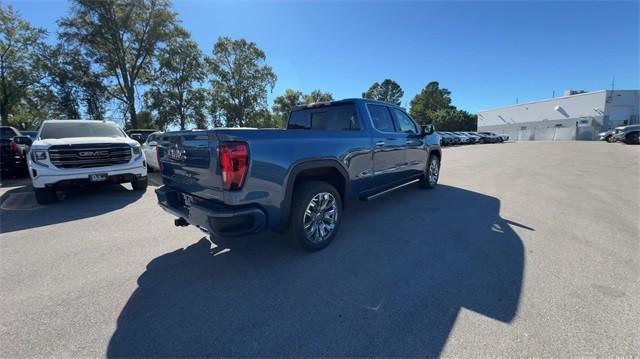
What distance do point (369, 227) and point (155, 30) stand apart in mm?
27936

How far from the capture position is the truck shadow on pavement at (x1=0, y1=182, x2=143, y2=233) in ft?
14.4

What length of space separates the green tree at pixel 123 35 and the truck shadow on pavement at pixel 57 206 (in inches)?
810

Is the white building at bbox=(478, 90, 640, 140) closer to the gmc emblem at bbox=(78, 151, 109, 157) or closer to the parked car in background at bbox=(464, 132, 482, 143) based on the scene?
the parked car in background at bbox=(464, 132, 482, 143)

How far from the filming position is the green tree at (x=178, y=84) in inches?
977

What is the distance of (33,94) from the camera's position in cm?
2289

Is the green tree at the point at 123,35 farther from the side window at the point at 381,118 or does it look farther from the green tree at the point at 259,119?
the side window at the point at 381,118

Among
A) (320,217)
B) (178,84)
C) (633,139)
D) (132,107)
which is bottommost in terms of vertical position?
(320,217)

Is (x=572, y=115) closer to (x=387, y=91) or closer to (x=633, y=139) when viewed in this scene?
(x=633, y=139)

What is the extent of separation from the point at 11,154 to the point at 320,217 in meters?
11.0

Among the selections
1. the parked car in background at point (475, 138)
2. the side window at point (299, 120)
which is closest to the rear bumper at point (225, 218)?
the side window at point (299, 120)

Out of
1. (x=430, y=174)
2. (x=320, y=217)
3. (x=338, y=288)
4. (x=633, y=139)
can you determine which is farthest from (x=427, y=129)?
(x=633, y=139)

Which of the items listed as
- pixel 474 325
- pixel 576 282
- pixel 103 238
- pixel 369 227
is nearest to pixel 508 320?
pixel 474 325

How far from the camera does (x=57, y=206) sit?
5.23m

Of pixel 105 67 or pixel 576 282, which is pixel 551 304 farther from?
pixel 105 67
